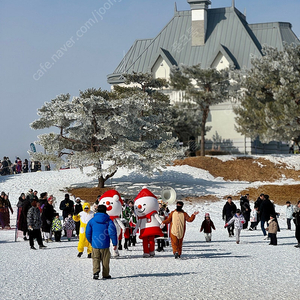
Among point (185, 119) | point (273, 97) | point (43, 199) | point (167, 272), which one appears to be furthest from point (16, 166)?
point (167, 272)

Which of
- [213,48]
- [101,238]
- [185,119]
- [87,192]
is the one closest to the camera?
[101,238]

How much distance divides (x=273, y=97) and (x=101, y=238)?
104 ft

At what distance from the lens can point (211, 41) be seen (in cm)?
5906

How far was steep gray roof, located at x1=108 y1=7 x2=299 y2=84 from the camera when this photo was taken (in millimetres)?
57438

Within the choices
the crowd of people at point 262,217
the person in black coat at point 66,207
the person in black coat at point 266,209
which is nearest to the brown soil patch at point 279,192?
the crowd of people at point 262,217

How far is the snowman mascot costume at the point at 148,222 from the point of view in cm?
1445

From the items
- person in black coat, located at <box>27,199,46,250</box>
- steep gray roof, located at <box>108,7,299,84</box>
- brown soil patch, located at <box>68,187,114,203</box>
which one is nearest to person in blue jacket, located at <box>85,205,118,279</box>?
person in black coat, located at <box>27,199,46,250</box>

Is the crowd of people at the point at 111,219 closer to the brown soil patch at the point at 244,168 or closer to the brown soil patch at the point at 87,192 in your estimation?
the brown soil patch at the point at 87,192

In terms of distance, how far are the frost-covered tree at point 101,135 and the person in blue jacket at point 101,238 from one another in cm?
2050

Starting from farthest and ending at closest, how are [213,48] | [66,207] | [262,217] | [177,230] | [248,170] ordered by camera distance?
[213,48] → [248,170] → [262,217] → [66,207] → [177,230]

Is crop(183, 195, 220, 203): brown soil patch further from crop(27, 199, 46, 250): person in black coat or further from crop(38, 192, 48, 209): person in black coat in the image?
crop(27, 199, 46, 250): person in black coat

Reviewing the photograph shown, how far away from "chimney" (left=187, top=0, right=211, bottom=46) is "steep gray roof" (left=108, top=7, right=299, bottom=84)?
58cm

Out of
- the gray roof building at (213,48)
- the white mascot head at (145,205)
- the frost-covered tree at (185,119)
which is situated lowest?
the white mascot head at (145,205)

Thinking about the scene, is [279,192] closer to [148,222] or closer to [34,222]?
[148,222]
